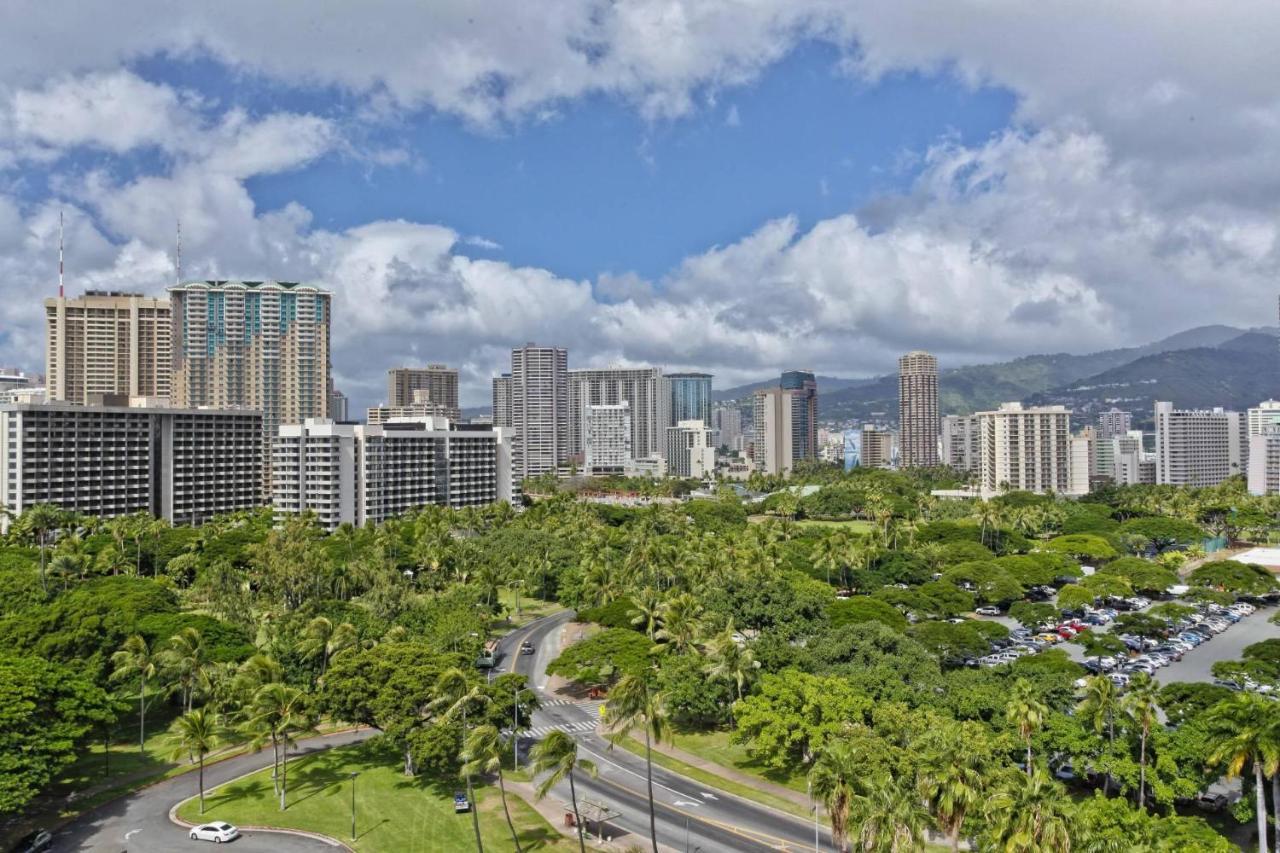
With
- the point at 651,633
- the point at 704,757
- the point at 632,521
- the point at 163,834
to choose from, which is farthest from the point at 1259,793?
the point at 632,521

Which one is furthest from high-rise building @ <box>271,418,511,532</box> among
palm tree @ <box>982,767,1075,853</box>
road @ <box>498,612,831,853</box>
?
palm tree @ <box>982,767,1075,853</box>

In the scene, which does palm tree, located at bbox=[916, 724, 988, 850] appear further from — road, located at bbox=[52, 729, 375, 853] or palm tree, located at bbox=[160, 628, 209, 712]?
palm tree, located at bbox=[160, 628, 209, 712]

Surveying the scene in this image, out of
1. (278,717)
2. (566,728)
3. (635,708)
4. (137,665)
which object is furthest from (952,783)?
(137,665)

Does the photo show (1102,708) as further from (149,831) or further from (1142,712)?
(149,831)

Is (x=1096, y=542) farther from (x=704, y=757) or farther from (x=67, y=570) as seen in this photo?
(x=67, y=570)

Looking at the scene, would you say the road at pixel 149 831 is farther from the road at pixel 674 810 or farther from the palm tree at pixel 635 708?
the palm tree at pixel 635 708

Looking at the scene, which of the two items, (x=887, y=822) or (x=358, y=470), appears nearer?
(x=887, y=822)
